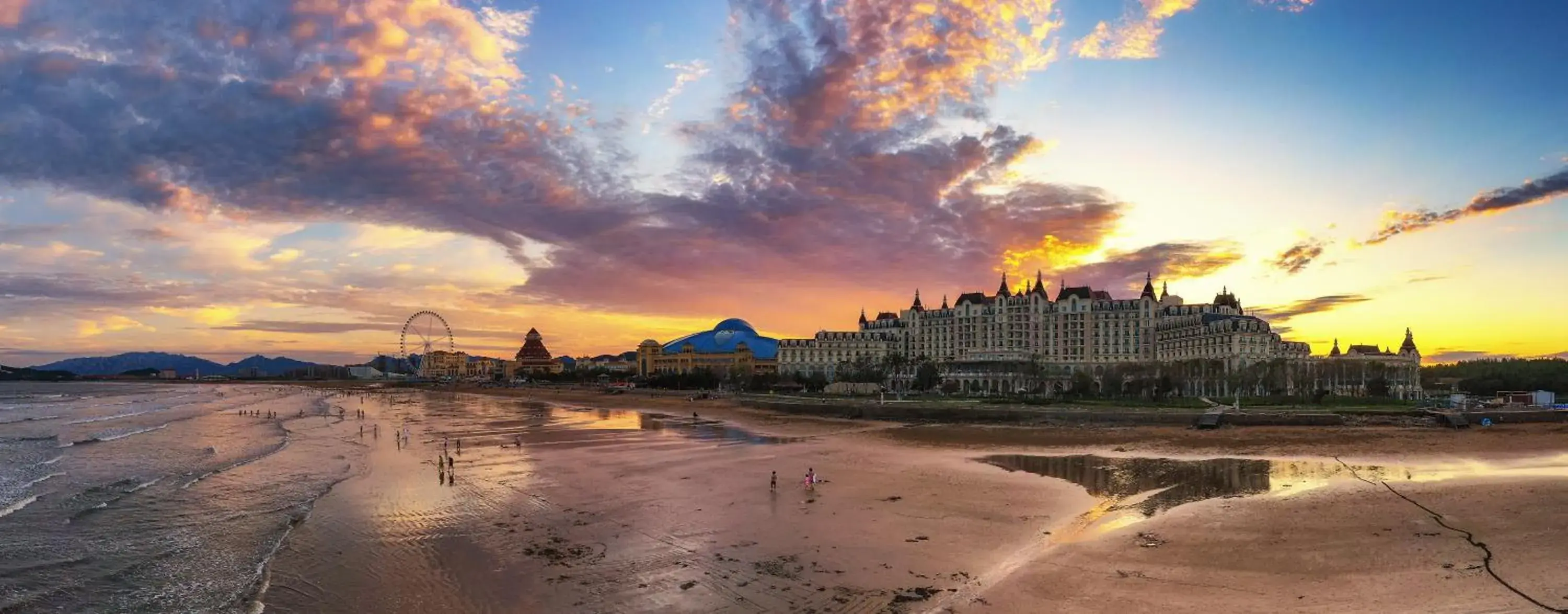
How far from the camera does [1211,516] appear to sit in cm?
2127

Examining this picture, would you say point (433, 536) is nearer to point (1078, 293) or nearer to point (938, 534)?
point (938, 534)

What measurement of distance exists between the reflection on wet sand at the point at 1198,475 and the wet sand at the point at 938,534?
19 cm

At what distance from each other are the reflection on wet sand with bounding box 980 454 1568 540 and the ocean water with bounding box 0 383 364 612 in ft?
66.2

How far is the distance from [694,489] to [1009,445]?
2247 cm

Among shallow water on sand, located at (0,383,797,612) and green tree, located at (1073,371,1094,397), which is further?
green tree, located at (1073,371,1094,397)

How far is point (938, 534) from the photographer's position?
20.0 meters

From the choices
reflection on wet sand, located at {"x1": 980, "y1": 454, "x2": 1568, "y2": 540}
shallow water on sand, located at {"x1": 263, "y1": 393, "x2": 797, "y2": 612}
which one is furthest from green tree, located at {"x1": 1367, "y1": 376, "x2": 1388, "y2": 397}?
shallow water on sand, located at {"x1": 263, "y1": 393, "x2": 797, "y2": 612}

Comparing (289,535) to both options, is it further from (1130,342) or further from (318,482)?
(1130,342)

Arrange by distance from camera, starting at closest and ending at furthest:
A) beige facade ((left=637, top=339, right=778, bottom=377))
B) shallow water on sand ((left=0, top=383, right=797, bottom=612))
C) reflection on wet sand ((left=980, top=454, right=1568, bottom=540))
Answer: shallow water on sand ((left=0, top=383, right=797, bottom=612)), reflection on wet sand ((left=980, top=454, right=1568, bottom=540)), beige facade ((left=637, top=339, right=778, bottom=377))

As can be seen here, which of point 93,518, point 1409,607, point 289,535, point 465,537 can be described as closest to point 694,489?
point 465,537

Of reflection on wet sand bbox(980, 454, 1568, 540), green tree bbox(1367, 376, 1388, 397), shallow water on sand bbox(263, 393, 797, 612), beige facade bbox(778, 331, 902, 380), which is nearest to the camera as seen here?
shallow water on sand bbox(263, 393, 797, 612)

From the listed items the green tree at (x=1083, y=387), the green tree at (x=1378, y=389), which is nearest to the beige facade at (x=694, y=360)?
the green tree at (x=1083, y=387)

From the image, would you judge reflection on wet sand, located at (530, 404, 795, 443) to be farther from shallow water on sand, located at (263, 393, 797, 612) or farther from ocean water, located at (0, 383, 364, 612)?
ocean water, located at (0, 383, 364, 612)

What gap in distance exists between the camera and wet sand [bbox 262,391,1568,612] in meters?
14.5
